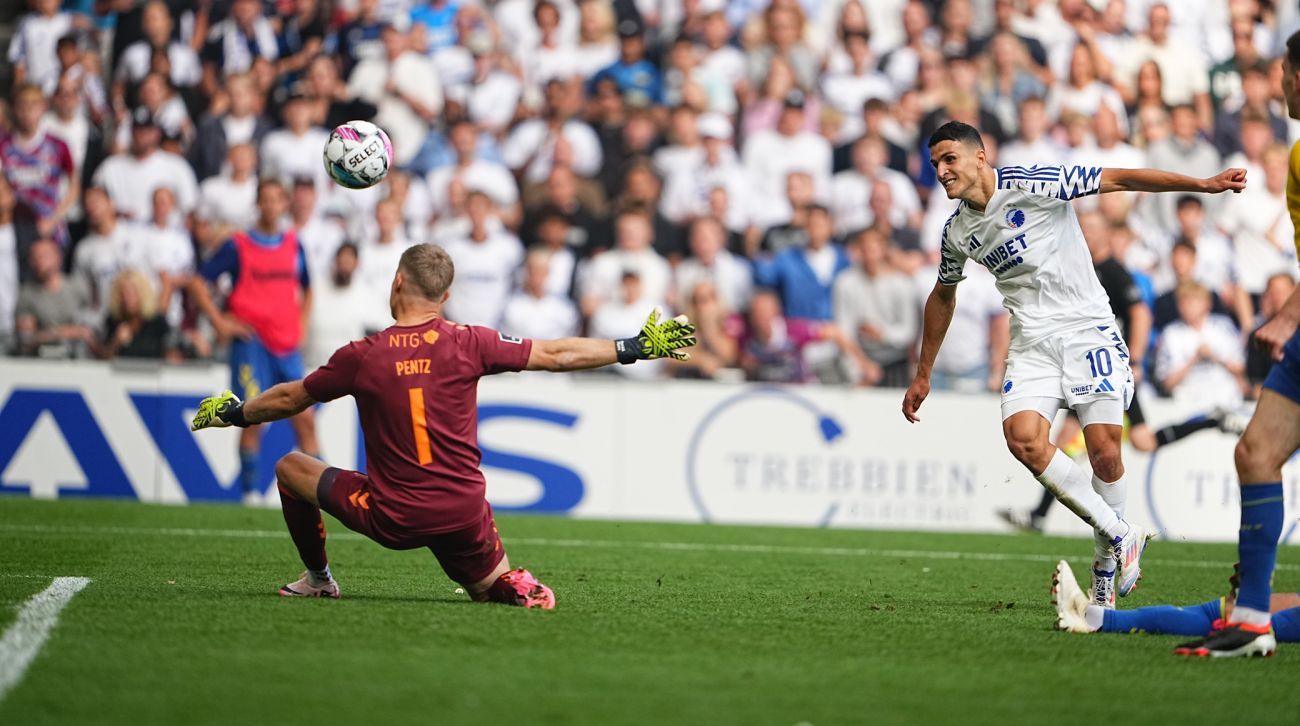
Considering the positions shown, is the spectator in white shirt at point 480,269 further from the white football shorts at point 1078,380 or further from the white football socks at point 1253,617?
the white football socks at point 1253,617

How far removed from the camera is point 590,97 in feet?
55.6

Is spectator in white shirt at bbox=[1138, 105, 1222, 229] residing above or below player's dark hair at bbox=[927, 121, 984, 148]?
above

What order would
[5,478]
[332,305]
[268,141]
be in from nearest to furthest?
[5,478]
[332,305]
[268,141]

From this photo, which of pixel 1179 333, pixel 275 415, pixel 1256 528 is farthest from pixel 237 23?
pixel 1256 528

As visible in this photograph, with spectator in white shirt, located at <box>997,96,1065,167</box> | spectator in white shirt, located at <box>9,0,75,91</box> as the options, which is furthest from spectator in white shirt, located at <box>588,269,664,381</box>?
spectator in white shirt, located at <box>9,0,75,91</box>

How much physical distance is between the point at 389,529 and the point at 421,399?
21.9 inches

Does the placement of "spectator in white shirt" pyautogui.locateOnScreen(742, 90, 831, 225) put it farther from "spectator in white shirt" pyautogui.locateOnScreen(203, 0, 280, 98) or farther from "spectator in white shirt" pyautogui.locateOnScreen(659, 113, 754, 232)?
"spectator in white shirt" pyautogui.locateOnScreen(203, 0, 280, 98)

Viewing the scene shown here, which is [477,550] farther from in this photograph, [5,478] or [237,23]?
[237,23]

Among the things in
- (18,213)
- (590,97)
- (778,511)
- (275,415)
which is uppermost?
(590,97)

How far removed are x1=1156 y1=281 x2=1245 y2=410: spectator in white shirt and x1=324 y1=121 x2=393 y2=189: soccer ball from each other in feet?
27.3

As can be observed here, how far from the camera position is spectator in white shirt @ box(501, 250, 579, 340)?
15.4 m

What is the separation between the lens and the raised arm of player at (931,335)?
8.03 m

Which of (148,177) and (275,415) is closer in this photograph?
(275,415)

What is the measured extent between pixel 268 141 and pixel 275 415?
10.0 metres
